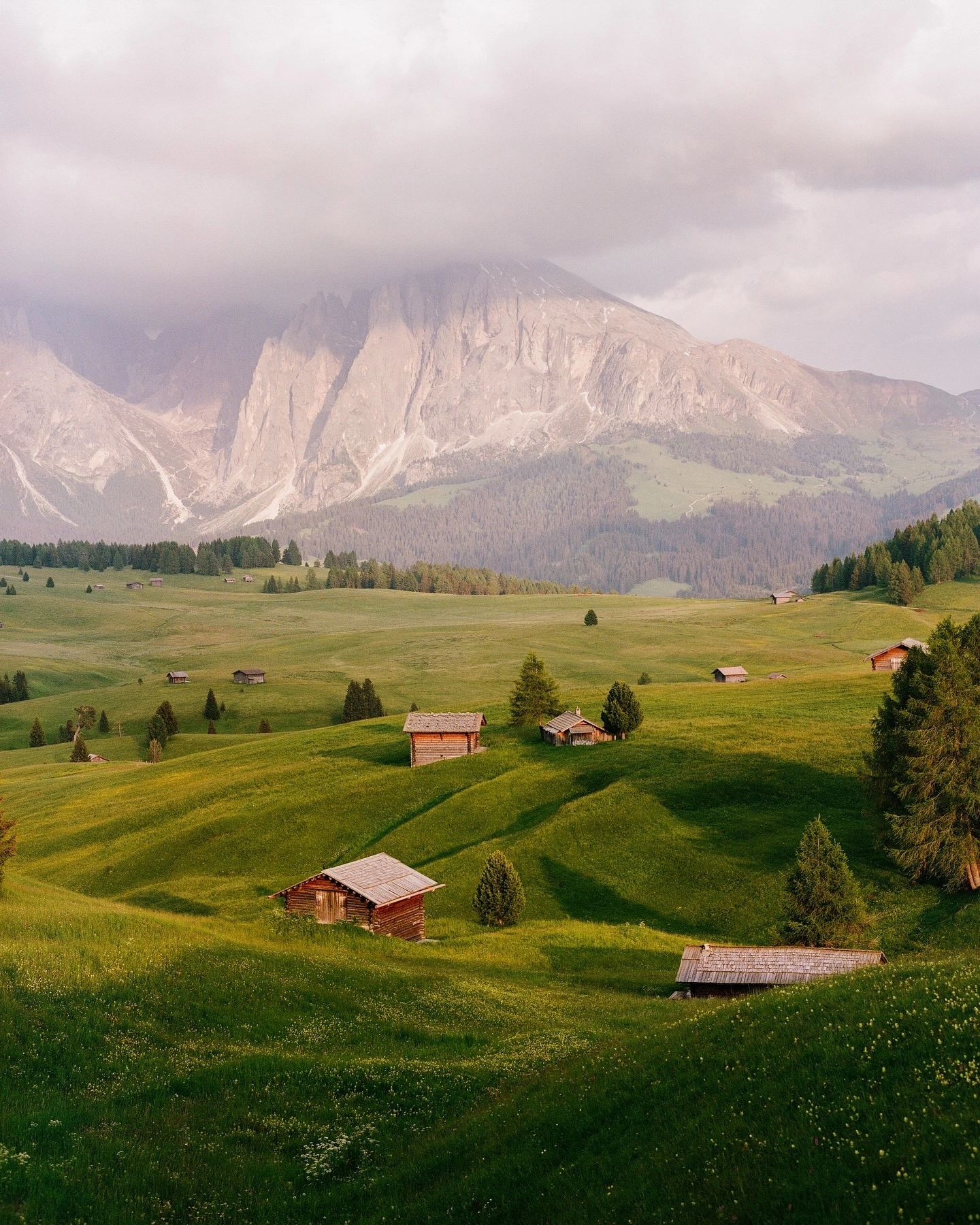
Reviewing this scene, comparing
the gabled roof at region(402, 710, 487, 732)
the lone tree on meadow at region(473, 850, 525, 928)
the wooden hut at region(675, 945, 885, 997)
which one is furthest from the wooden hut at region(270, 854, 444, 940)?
the gabled roof at region(402, 710, 487, 732)

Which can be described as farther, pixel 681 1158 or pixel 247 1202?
→ pixel 247 1202

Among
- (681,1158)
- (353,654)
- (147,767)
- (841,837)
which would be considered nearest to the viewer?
(681,1158)

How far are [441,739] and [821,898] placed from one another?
43.2 metres

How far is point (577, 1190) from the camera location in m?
14.4

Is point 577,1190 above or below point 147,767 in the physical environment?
above

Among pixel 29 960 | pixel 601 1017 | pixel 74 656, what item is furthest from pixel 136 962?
pixel 74 656

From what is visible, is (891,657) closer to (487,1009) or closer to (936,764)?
(936,764)

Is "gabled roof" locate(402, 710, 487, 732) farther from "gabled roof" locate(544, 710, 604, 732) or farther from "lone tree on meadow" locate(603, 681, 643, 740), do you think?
"lone tree on meadow" locate(603, 681, 643, 740)

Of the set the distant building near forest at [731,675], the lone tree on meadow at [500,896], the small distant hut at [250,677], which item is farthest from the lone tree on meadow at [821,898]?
the small distant hut at [250,677]

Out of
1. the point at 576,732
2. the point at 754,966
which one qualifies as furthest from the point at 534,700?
the point at 754,966

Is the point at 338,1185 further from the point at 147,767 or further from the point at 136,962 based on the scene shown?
the point at 147,767

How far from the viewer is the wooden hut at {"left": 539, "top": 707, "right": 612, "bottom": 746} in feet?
260

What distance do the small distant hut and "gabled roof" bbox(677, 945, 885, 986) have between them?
123069mm

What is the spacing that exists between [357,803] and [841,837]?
36.0m
